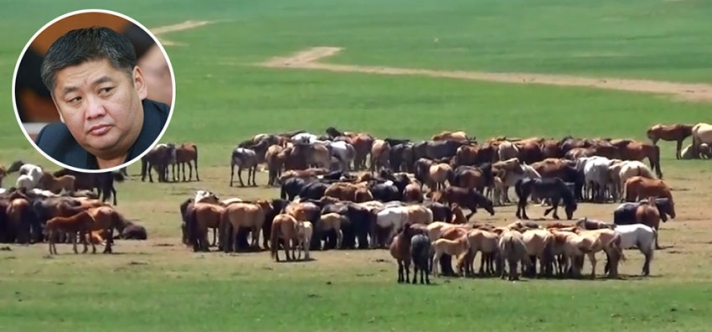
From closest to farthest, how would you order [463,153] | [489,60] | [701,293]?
[701,293] < [463,153] < [489,60]

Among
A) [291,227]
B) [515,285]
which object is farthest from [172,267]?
[515,285]

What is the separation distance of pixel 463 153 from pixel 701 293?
11.1 metres

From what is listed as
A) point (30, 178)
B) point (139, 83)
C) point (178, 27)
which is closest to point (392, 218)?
point (30, 178)

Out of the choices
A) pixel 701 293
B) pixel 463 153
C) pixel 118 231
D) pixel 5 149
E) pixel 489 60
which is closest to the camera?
pixel 701 293

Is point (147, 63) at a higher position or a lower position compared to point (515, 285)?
higher

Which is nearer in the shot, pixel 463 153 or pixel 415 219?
pixel 415 219

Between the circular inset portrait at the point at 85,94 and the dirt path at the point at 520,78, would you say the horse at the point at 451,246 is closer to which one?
the circular inset portrait at the point at 85,94

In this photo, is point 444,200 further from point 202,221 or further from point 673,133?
point 673,133

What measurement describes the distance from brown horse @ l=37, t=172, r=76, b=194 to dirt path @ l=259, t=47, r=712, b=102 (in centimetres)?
2050

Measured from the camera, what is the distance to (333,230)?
718 inches

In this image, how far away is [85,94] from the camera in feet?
19.3

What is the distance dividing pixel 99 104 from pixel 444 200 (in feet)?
48.8

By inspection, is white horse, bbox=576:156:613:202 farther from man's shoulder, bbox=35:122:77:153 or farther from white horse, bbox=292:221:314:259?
man's shoulder, bbox=35:122:77:153

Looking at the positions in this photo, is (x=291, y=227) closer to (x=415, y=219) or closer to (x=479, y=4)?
(x=415, y=219)
